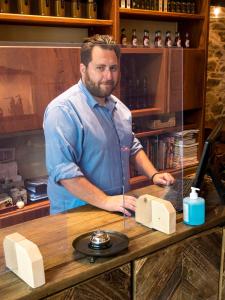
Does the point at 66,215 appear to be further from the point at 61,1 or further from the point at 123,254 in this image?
the point at 61,1

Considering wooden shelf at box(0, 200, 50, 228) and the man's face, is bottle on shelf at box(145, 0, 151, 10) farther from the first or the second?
wooden shelf at box(0, 200, 50, 228)

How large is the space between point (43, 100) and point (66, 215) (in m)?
0.41

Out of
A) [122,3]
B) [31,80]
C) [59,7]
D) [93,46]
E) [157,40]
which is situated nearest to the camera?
[31,80]

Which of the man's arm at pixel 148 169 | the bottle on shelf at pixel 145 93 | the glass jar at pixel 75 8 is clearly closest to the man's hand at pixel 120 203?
the man's arm at pixel 148 169

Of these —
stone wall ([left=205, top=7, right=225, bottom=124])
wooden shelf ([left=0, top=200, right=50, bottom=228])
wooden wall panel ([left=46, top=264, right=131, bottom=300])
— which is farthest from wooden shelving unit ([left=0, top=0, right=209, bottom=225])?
stone wall ([left=205, top=7, right=225, bottom=124])

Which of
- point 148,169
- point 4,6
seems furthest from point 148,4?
point 148,169

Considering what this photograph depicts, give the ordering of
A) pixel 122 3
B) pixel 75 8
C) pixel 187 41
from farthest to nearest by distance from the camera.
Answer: pixel 187 41 < pixel 122 3 < pixel 75 8

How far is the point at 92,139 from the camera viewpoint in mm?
1229

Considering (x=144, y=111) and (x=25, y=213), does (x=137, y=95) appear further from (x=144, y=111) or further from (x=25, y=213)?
(x=25, y=213)

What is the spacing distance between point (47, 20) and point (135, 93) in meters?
1.36

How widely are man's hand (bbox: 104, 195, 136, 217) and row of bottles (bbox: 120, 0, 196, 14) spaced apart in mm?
1974

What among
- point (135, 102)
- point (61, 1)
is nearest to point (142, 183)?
point (135, 102)

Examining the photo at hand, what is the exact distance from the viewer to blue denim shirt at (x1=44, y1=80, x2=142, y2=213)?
1.13 metres

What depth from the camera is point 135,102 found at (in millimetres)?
1369
